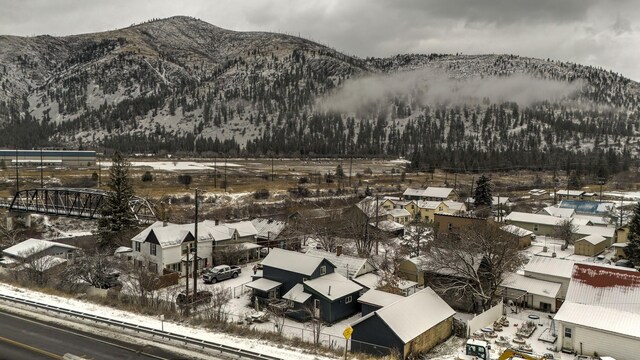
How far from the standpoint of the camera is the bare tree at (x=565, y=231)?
59688 millimetres

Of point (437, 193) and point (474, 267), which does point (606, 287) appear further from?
point (437, 193)

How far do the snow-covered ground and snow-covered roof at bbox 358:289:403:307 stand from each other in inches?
424

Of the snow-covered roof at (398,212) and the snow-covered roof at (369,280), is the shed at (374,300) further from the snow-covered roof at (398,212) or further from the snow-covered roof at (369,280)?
the snow-covered roof at (398,212)

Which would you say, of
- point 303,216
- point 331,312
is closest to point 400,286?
point 331,312

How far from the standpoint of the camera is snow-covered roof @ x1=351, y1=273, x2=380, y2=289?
3706cm

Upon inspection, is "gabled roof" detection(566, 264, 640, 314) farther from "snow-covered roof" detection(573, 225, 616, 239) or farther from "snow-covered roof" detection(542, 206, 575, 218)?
"snow-covered roof" detection(542, 206, 575, 218)

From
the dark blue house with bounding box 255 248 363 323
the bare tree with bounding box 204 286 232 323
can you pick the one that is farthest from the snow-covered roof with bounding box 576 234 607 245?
the bare tree with bounding box 204 286 232 323

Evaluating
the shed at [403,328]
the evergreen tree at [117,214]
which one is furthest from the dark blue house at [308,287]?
the evergreen tree at [117,214]

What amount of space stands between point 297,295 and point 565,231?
1667 inches

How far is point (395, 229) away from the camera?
211 ft

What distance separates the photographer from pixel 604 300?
97.2ft

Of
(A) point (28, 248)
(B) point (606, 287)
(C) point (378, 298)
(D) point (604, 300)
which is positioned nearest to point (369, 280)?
(C) point (378, 298)

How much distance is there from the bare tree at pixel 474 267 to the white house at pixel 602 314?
494 cm

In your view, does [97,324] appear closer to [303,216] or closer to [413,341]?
[413,341]
